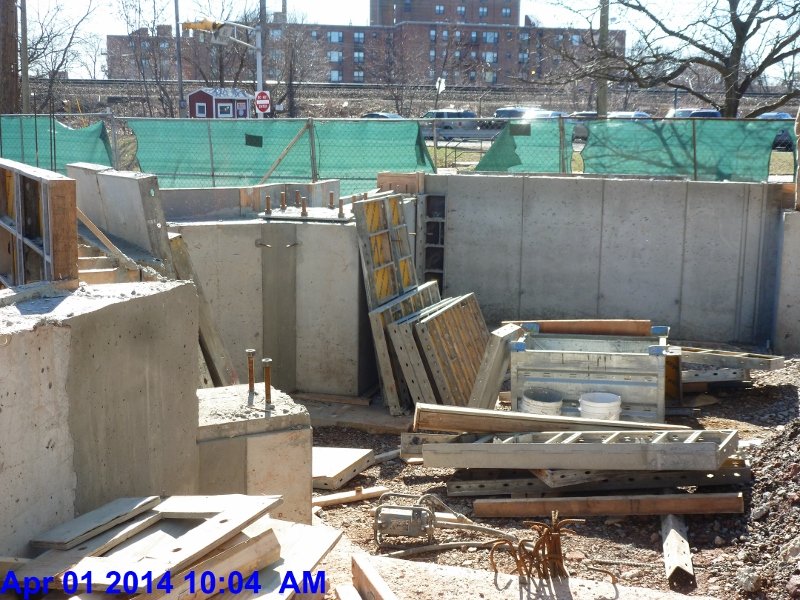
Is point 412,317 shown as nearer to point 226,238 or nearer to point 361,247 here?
point 361,247

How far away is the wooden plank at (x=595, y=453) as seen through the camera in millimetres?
7281

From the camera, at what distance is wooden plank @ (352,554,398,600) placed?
4707 mm

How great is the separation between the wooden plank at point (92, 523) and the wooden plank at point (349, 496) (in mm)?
3456

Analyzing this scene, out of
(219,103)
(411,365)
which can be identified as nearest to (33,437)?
(411,365)

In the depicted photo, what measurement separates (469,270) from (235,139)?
5.49 metres

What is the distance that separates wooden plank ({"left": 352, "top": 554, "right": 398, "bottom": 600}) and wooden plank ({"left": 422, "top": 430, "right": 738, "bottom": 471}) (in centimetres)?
259

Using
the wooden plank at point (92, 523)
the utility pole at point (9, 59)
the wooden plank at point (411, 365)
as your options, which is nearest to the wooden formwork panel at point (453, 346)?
the wooden plank at point (411, 365)

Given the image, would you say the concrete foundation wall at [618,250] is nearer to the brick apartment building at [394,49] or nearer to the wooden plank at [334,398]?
the wooden plank at [334,398]

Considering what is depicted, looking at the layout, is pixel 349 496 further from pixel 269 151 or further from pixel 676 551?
pixel 269 151

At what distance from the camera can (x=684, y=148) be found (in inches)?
578

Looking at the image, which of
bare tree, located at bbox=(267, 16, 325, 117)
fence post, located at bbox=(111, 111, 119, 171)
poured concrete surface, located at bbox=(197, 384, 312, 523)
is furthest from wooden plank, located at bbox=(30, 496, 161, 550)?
bare tree, located at bbox=(267, 16, 325, 117)

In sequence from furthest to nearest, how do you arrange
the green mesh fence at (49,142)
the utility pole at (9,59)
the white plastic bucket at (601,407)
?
the green mesh fence at (49,142) < the utility pole at (9,59) < the white plastic bucket at (601,407)

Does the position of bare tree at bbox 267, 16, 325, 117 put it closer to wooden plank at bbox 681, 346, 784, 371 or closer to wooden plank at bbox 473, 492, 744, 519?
wooden plank at bbox 681, 346, 784, 371

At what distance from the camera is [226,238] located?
35.3ft
